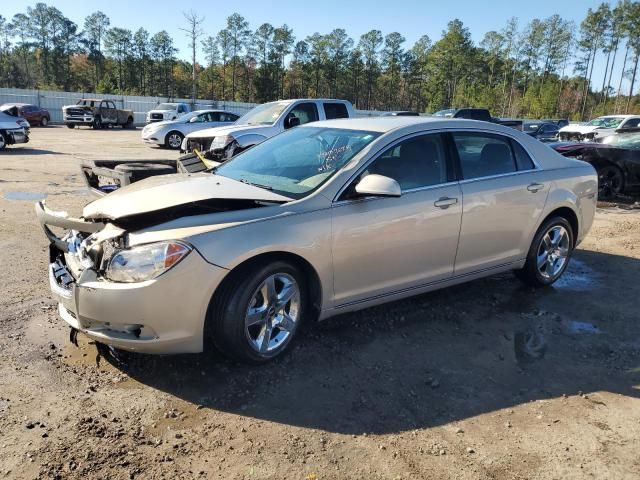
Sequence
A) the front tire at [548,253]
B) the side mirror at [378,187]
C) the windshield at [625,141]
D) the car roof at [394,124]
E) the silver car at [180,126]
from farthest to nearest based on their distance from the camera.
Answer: the silver car at [180,126]
the windshield at [625,141]
the front tire at [548,253]
the car roof at [394,124]
the side mirror at [378,187]

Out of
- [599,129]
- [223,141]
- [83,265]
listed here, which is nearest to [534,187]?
[83,265]

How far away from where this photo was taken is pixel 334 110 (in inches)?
481

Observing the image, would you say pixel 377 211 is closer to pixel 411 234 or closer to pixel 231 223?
pixel 411 234

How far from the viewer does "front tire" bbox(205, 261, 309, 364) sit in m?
3.29

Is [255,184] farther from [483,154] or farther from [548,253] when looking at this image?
[548,253]

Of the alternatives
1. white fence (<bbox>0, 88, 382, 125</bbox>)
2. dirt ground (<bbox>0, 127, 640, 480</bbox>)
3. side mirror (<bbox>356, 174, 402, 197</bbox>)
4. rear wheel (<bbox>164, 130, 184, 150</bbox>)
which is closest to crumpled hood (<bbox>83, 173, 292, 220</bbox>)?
side mirror (<bbox>356, 174, 402, 197</bbox>)

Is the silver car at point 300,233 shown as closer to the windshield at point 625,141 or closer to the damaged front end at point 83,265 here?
the damaged front end at point 83,265

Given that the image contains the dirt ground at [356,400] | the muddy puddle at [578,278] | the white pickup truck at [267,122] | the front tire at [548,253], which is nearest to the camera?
the dirt ground at [356,400]

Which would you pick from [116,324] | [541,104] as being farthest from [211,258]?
[541,104]

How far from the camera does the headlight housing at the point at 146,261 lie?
3084 mm

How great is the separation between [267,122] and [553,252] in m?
7.88

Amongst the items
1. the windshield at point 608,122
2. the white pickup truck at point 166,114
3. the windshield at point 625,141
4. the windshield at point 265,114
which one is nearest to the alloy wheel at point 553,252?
the windshield at point 625,141

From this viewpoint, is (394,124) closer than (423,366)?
No

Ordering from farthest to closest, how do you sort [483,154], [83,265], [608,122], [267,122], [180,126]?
[608,122] → [180,126] → [267,122] → [483,154] → [83,265]
